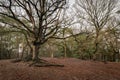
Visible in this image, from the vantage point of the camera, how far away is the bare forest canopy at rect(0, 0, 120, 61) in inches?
545

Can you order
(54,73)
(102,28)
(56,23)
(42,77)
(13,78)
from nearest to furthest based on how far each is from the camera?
(13,78) < (42,77) < (54,73) < (56,23) < (102,28)

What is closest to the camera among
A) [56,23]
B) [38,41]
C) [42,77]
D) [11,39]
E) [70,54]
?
[42,77]

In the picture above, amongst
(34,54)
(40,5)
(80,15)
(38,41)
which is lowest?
(34,54)

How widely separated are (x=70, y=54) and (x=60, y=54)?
244 centimetres

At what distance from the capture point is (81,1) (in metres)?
26.5

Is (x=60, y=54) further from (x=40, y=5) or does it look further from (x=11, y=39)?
(x=40, y=5)

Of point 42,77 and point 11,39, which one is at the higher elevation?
point 11,39

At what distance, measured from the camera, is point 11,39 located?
107 ft

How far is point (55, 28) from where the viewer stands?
14594mm

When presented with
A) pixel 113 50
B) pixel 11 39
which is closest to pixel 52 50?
pixel 11 39

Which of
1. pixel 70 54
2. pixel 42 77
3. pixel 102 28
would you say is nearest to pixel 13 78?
pixel 42 77

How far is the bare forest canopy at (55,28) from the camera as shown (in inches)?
545

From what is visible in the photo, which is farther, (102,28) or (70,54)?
(70,54)

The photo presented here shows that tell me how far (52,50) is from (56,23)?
78.6 feet
